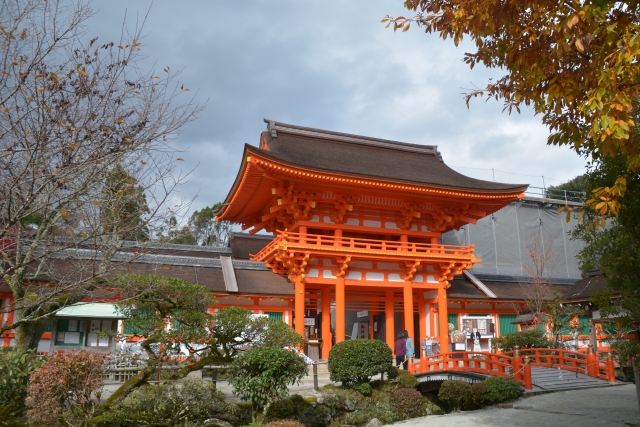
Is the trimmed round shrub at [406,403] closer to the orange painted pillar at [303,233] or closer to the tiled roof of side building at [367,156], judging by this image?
the orange painted pillar at [303,233]

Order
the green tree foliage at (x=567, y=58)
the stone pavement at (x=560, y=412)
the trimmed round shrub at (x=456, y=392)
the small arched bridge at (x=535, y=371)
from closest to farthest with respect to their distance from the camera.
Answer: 1. the green tree foliage at (x=567, y=58)
2. the stone pavement at (x=560, y=412)
3. the trimmed round shrub at (x=456, y=392)
4. the small arched bridge at (x=535, y=371)

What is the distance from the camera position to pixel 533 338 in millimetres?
16703

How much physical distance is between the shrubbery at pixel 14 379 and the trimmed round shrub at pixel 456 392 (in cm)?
923

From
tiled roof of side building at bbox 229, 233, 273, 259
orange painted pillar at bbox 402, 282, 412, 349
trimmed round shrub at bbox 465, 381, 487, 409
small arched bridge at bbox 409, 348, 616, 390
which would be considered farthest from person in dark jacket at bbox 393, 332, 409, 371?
tiled roof of side building at bbox 229, 233, 273, 259

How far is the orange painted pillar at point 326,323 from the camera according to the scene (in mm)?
17891

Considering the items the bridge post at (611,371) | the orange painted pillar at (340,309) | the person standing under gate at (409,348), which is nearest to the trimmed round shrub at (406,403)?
the person standing under gate at (409,348)

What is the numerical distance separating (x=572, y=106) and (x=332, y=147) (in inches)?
611

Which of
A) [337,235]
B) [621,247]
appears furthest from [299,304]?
[621,247]

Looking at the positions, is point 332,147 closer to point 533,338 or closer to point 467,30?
point 533,338

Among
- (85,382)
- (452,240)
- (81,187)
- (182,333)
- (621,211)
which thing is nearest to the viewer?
(81,187)

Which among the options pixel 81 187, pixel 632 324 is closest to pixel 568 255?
pixel 632 324

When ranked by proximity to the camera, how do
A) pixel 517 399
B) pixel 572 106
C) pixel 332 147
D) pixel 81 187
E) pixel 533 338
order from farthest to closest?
pixel 332 147, pixel 533 338, pixel 517 399, pixel 572 106, pixel 81 187

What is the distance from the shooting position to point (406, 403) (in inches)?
467

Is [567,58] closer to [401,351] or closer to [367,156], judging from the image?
[401,351]
